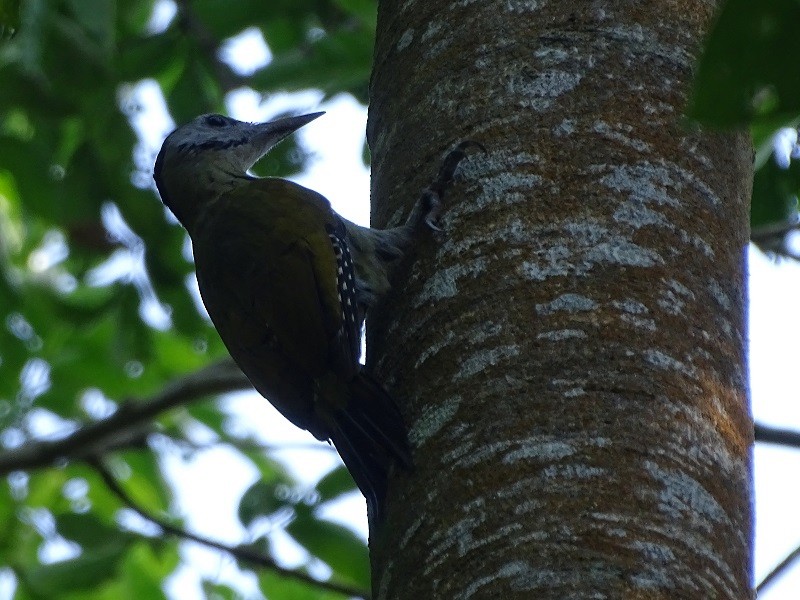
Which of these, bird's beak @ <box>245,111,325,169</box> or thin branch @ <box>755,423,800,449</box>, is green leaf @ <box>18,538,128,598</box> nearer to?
bird's beak @ <box>245,111,325,169</box>

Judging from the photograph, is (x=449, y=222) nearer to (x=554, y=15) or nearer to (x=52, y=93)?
(x=554, y=15)

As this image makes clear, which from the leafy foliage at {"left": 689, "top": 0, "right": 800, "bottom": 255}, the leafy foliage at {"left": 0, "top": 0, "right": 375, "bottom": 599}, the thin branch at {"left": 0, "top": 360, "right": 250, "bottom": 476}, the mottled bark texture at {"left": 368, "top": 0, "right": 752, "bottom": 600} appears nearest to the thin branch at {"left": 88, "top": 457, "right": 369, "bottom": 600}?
the leafy foliage at {"left": 0, "top": 0, "right": 375, "bottom": 599}

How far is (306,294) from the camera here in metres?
3.30

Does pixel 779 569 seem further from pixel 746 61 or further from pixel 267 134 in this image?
pixel 267 134

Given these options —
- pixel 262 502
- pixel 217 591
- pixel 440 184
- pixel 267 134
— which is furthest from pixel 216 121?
pixel 440 184

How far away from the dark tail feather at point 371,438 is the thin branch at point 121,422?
1617mm

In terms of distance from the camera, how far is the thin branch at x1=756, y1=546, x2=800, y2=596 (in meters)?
2.54

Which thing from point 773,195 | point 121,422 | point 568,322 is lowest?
point 568,322

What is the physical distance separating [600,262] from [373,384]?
1.97 ft

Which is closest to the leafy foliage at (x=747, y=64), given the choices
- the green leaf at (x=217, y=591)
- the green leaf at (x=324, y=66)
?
the green leaf at (x=324, y=66)

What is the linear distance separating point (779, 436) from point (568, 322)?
58.6 inches

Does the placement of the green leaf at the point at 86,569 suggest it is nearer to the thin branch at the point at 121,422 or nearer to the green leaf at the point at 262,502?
the thin branch at the point at 121,422

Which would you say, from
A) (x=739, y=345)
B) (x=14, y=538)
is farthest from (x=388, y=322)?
(x=14, y=538)

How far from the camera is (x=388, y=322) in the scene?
2.51 metres
